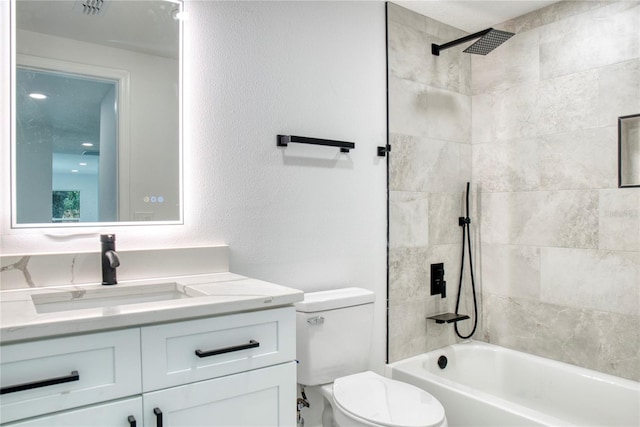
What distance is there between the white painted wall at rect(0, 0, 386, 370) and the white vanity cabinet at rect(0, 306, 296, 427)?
623mm

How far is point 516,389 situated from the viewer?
2594mm

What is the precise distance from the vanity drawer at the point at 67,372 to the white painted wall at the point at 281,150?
24.8 inches

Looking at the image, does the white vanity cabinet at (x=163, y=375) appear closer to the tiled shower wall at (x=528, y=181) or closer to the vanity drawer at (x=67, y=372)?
the vanity drawer at (x=67, y=372)

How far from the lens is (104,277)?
61.3 inches

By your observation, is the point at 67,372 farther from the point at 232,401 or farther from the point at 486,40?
the point at 486,40

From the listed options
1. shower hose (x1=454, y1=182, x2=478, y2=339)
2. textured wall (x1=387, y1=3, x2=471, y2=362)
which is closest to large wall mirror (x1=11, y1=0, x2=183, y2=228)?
textured wall (x1=387, y1=3, x2=471, y2=362)

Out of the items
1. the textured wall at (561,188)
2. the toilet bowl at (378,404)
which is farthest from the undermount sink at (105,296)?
the textured wall at (561,188)

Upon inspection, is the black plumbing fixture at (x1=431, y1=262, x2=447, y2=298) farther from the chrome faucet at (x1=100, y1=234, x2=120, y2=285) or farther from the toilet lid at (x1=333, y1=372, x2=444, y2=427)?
the chrome faucet at (x1=100, y1=234, x2=120, y2=285)

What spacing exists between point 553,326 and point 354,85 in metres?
1.74

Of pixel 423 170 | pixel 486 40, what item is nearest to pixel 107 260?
pixel 423 170

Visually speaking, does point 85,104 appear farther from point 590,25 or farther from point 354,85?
point 590,25

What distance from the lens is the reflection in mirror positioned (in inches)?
89.6

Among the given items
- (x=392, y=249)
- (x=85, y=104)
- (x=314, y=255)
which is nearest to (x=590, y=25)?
(x=392, y=249)

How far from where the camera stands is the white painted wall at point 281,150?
1.85m
